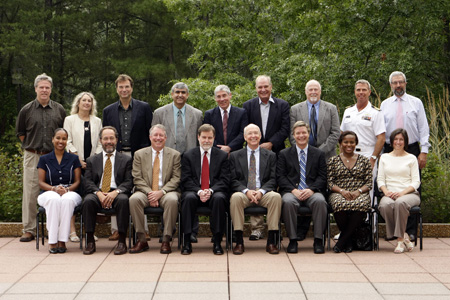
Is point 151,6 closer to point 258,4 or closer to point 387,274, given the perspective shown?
point 258,4

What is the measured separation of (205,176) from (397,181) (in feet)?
7.34

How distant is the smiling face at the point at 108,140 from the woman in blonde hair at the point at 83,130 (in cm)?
43

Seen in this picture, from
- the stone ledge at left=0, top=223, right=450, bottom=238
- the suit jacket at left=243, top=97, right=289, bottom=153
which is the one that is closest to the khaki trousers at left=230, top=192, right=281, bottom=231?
the suit jacket at left=243, top=97, right=289, bottom=153

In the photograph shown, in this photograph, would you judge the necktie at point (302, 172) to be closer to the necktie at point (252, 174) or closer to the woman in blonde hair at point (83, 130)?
the necktie at point (252, 174)

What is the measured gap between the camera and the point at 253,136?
775 cm

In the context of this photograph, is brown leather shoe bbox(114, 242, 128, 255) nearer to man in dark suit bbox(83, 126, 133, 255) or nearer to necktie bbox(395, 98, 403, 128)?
man in dark suit bbox(83, 126, 133, 255)

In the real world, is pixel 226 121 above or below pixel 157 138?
above

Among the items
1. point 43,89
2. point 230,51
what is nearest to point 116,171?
point 43,89

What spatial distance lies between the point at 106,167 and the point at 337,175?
269 cm

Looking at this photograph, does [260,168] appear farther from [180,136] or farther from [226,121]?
[180,136]

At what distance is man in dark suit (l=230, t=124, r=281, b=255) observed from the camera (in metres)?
7.48

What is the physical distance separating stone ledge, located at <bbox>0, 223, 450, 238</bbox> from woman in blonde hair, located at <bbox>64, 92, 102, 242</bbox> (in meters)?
0.56

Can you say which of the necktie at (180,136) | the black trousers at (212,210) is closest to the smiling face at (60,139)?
the necktie at (180,136)

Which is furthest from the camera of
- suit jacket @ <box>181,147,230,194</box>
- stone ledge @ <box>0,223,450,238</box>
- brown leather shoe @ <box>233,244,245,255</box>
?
stone ledge @ <box>0,223,450,238</box>
